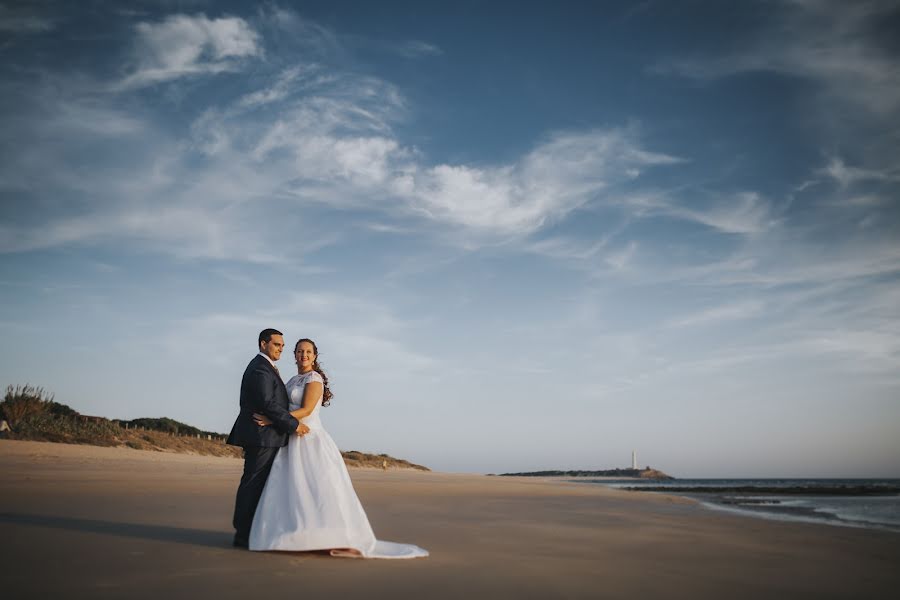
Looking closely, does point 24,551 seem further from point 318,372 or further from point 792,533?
point 792,533

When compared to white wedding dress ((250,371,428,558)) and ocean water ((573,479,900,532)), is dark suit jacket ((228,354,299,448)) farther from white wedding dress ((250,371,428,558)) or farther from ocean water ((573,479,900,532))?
ocean water ((573,479,900,532))

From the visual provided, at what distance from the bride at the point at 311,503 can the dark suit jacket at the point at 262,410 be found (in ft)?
0.31

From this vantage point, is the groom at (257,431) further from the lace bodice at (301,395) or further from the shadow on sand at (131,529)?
the shadow on sand at (131,529)

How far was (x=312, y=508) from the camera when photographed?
18.9 feet

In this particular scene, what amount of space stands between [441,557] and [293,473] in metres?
1.63

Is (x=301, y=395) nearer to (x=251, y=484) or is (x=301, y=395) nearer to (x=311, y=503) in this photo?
(x=251, y=484)

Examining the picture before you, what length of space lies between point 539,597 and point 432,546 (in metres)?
2.58

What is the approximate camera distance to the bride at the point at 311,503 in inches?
222

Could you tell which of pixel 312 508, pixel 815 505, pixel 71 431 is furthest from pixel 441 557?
pixel 71 431

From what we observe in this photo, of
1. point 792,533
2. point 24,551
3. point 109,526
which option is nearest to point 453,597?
point 24,551

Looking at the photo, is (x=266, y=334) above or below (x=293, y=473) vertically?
above

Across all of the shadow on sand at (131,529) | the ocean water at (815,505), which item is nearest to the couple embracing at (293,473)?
the shadow on sand at (131,529)

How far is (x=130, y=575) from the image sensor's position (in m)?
4.36

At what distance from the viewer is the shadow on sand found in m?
6.21
